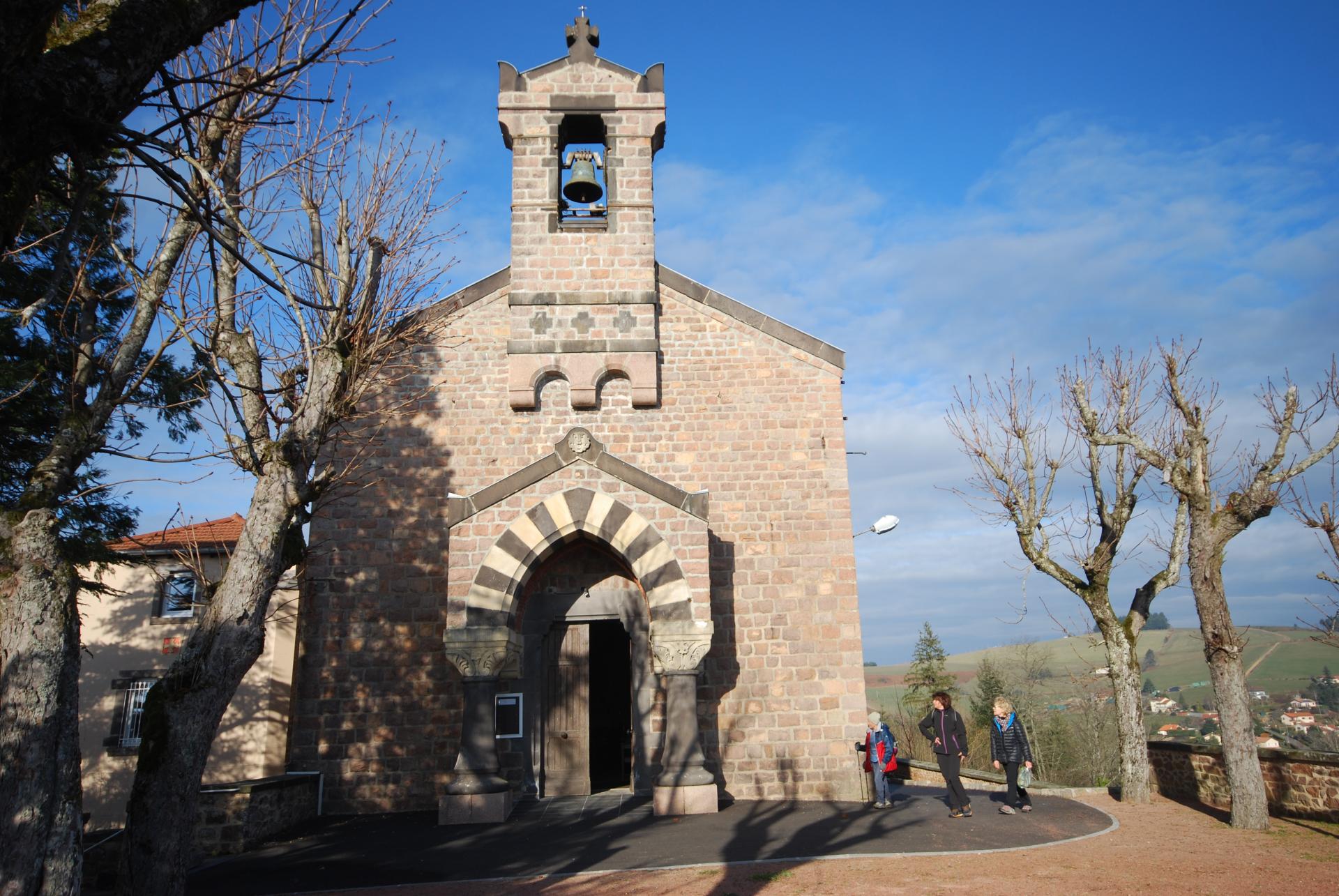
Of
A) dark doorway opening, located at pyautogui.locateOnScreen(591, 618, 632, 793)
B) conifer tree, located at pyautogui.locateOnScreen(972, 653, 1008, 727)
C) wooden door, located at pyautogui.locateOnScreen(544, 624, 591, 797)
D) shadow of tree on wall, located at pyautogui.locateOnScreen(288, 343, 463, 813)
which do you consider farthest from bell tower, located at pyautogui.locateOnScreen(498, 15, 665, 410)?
conifer tree, located at pyautogui.locateOnScreen(972, 653, 1008, 727)

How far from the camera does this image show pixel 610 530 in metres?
10.9

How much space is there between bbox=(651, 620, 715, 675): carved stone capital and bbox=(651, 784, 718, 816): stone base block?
4.34ft

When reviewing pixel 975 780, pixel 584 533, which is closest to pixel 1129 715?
pixel 975 780

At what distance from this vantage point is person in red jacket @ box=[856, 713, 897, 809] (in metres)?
11.0

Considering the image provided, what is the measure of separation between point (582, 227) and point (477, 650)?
6765 mm

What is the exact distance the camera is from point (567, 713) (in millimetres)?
12219

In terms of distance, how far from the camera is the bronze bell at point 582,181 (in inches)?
535

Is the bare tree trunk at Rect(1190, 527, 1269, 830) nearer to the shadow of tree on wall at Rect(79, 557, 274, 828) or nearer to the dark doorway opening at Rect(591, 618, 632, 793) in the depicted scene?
the dark doorway opening at Rect(591, 618, 632, 793)

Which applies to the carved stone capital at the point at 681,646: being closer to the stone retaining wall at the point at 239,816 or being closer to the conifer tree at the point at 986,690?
the stone retaining wall at the point at 239,816

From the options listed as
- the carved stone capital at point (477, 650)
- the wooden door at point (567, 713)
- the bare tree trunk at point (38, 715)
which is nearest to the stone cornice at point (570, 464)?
the carved stone capital at point (477, 650)

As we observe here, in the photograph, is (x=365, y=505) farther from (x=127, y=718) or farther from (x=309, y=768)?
(x=127, y=718)

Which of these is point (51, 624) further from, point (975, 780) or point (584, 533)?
point (975, 780)

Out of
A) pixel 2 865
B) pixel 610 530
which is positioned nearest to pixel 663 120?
pixel 610 530

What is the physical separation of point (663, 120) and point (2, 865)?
1211 cm
